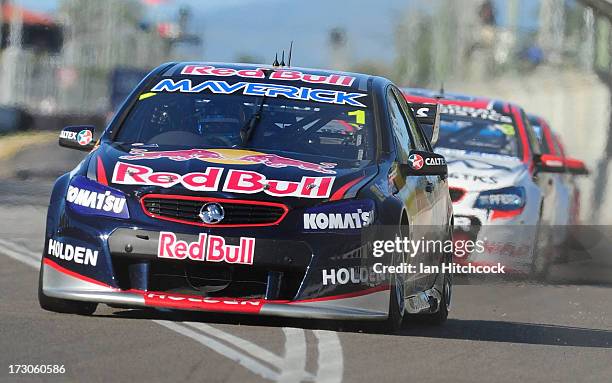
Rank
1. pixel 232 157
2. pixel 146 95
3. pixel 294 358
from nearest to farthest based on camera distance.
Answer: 1. pixel 294 358
2. pixel 232 157
3. pixel 146 95

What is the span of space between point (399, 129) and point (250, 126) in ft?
3.27

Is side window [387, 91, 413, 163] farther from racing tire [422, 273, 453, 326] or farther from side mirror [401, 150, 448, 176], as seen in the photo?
racing tire [422, 273, 453, 326]

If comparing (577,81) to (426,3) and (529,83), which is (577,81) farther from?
(426,3)

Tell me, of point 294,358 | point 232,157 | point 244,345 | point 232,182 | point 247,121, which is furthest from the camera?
point 247,121

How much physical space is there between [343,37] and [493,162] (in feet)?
229

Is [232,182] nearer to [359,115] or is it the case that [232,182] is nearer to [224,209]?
[224,209]

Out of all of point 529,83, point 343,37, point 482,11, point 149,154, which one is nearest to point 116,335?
point 149,154

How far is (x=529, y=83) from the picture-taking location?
35000 millimetres

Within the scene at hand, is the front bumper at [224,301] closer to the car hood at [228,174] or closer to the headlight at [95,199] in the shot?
the headlight at [95,199]

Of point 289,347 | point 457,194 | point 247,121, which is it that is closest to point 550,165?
point 457,194

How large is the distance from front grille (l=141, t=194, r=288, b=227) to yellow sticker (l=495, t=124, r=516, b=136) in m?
6.73

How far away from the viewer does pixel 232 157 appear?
8219 mm

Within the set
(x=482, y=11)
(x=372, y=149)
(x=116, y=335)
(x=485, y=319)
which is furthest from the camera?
(x=482, y=11)

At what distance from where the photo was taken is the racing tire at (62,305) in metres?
8.05
